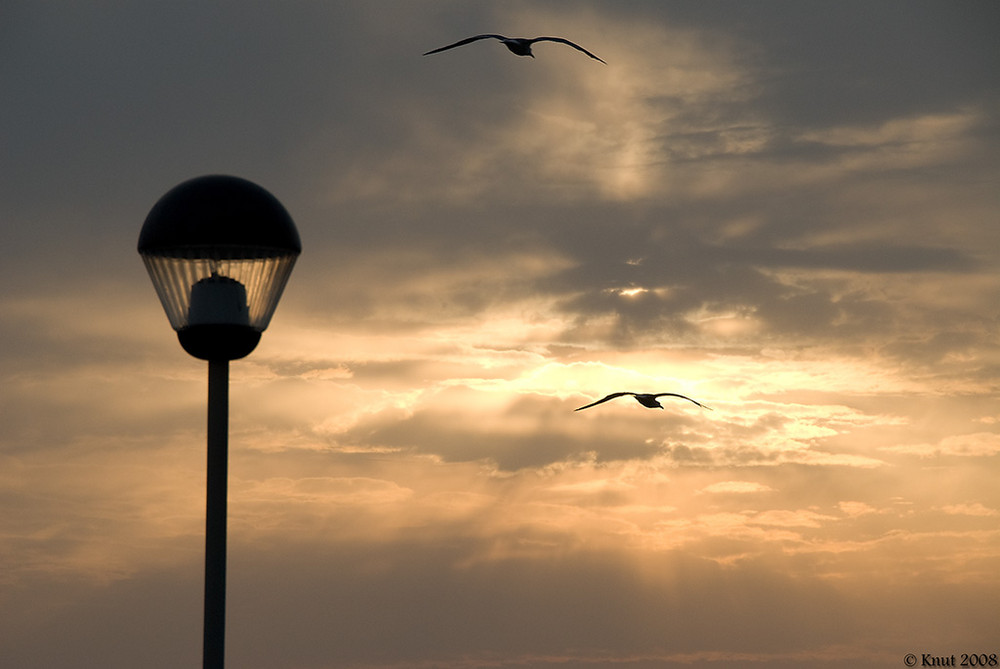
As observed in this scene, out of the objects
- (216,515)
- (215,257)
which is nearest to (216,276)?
(215,257)

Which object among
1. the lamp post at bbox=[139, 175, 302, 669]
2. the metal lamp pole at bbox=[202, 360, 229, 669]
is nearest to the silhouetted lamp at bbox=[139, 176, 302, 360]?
the lamp post at bbox=[139, 175, 302, 669]

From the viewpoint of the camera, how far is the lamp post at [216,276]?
16578 millimetres

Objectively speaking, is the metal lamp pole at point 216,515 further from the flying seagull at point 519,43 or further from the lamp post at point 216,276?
the flying seagull at point 519,43

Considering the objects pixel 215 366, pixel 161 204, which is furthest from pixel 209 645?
pixel 161 204

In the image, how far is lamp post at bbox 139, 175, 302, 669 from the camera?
1658 cm

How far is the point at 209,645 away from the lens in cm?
1634

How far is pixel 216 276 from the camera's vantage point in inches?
666

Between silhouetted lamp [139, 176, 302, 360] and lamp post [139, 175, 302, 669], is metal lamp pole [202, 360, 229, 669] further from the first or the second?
silhouetted lamp [139, 176, 302, 360]

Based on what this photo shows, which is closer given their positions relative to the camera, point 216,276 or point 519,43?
point 216,276

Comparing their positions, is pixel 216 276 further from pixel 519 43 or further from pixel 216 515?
pixel 519 43

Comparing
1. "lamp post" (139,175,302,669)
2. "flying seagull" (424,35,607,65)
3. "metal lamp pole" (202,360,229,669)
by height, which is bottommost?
"metal lamp pole" (202,360,229,669)

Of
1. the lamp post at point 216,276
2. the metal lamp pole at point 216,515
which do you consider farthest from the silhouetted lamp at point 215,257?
the metal lamp pole at point 216,515

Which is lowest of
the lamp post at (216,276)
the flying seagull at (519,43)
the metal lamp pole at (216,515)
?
the metal lamp pole at (216,515)

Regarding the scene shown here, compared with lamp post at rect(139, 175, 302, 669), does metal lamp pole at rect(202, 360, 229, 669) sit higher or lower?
lower
